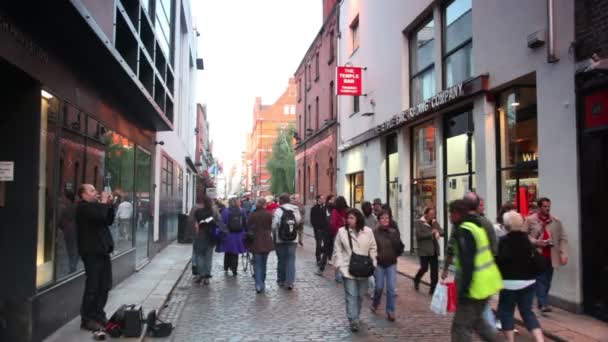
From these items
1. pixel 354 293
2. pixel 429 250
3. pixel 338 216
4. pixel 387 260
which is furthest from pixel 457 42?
pixel 354 293

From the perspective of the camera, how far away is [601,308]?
25.6 ft

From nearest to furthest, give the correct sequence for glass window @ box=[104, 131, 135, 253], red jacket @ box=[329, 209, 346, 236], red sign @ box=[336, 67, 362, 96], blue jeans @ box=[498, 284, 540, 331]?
blue jeans @ box=[498, 284, 540, 331] < glass window @ box=[104, 131, 135, 253] < red jacket @ box=[329, 209, 346, 236] < red sign @ box=[336, 67, 362, 96]

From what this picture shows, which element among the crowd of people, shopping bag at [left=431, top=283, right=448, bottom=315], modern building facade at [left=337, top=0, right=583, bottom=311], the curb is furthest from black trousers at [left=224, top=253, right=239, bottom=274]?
shopping bag at [left=431, top=283, right=448, bottom=315]

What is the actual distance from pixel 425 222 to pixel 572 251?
2510mm

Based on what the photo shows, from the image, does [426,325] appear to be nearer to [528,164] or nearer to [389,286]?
[389,286]

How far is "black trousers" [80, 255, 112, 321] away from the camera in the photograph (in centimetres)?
664

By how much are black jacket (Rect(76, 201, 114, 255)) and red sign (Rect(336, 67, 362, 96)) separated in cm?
1466

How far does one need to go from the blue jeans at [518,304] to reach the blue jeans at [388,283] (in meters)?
2.07

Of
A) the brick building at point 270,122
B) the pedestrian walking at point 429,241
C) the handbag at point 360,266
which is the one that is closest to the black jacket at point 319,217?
the pedestrian walking at point 429,241

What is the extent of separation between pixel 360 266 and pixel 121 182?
6465 mm

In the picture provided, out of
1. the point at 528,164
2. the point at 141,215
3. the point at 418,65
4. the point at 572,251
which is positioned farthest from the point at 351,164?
the point at 572,251

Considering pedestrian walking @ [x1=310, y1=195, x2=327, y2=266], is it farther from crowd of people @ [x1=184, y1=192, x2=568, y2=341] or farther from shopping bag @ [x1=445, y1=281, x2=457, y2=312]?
shopping bag @ [x1=445, y1=281, x2=457, y2=312]

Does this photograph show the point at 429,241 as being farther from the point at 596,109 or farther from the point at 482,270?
the point at 482,270

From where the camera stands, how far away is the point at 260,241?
1038 centimetres
